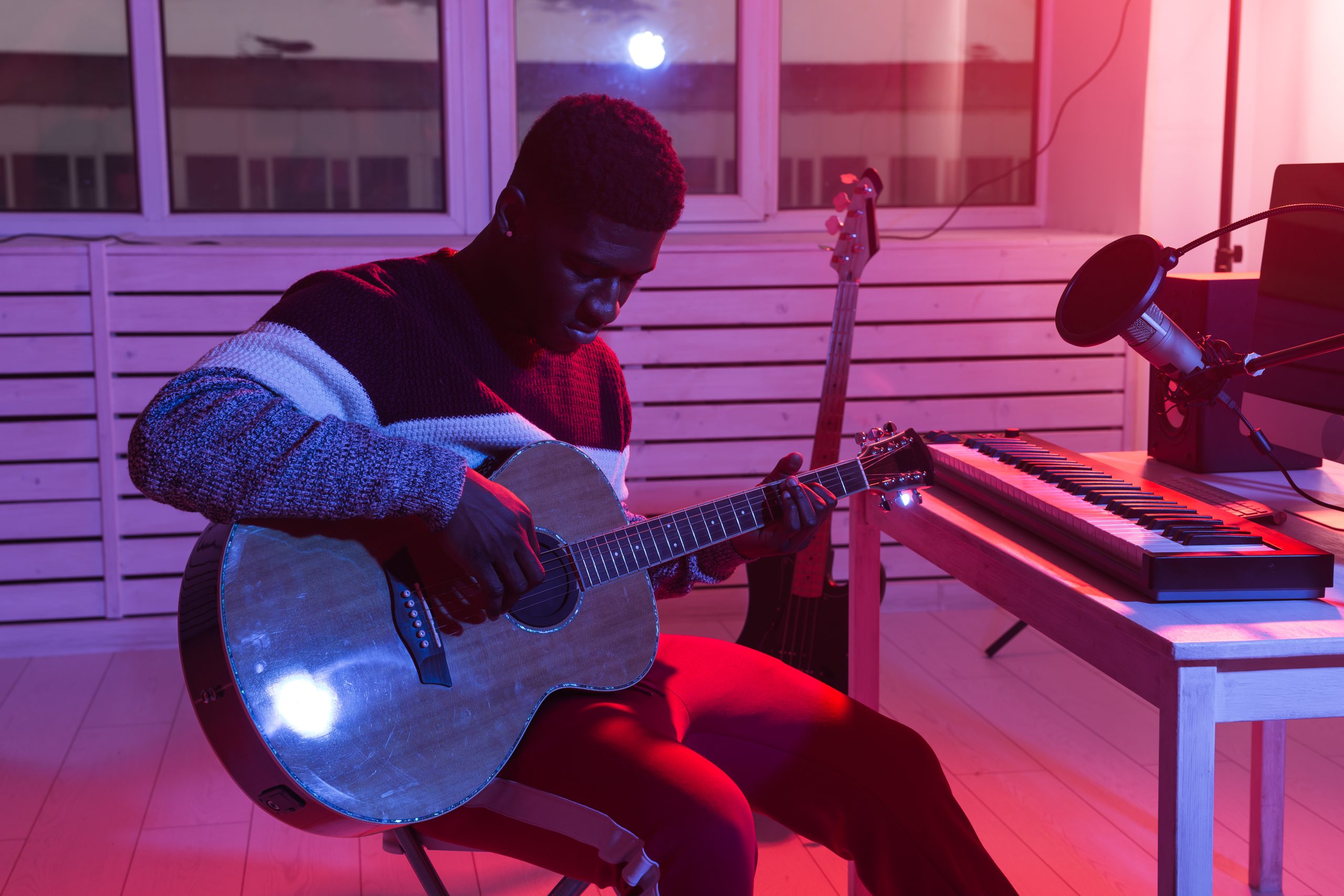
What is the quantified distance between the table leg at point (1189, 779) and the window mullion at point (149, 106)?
128 inches

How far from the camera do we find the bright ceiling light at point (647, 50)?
3.73 meters

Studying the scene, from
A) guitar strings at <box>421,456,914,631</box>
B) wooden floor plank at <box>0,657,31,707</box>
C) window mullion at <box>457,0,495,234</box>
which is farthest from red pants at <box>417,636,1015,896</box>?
window mullion at <box>457,0,495,234</box>

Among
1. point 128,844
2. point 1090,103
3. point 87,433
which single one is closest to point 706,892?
point 128,844

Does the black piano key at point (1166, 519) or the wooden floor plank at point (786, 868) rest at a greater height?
the black piano key at point (1166, 519)

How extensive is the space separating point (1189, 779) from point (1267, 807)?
112cm

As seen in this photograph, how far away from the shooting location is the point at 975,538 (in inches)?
56.4

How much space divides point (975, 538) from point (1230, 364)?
0.36m

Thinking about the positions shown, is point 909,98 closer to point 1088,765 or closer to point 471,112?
point 471,112

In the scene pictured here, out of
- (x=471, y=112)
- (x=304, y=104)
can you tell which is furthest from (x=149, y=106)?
(x=471, y=112)

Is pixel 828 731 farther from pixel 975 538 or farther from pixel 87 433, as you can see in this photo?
pixel 87 433

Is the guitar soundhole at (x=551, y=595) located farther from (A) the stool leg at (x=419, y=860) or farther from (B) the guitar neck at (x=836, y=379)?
(B) the guitar neck at (x=836, y=379)

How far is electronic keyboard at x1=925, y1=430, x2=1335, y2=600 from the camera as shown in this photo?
3.86 ft

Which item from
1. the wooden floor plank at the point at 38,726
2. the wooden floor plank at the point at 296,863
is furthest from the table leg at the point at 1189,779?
the wooden floor plank at the point at 38,726

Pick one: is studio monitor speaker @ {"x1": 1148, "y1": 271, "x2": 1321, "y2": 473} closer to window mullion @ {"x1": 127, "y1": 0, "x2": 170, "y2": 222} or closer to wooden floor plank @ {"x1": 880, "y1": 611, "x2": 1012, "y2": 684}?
wooden floor plank @ {"x1": 880, "y1": 611, "x2": 1012, "y2": 684}
